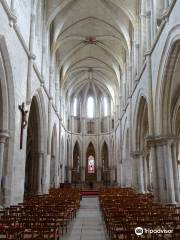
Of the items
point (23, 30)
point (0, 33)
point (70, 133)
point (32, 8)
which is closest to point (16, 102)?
point (0, 33)

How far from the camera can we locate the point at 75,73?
4181cm

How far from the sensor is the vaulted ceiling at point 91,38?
25556 mm

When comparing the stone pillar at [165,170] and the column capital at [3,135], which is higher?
the column capital at [3,135]

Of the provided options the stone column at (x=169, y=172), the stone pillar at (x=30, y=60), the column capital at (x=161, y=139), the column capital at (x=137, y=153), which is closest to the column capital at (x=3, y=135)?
the stone pillar at (x=30, y=60)

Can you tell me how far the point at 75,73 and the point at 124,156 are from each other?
1553 centimetres

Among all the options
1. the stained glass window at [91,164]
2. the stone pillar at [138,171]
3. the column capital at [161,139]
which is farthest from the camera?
the stained glass window at [91,164]

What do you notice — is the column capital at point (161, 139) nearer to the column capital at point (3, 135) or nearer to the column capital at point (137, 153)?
the column capital at point (137, 153)

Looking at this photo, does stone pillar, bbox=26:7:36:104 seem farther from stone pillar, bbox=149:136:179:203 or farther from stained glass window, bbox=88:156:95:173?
stained glass window, bbox=88:156:95:173

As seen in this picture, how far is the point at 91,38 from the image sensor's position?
105 feet

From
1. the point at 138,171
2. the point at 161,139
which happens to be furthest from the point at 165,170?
the point at 138,171

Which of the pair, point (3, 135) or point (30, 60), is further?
point (30, 60)

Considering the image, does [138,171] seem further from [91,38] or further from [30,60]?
[91,38]

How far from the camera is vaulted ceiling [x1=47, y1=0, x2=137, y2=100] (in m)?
25.6

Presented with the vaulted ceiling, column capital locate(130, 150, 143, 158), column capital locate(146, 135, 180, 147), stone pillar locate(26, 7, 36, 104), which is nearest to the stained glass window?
the vaulted ceiling
